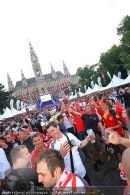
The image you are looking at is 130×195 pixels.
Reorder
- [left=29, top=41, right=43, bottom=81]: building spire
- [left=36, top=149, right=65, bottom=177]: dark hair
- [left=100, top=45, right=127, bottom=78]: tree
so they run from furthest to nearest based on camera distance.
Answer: [left=29, top=41, right=43, bottom=81]: building spire
[left=100, top=45, right=127, bottom=78]: tree
[left=36, top=149, right=65, bottom=177]: dark hair

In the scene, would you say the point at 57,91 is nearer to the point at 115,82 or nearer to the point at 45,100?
the point at 45,100

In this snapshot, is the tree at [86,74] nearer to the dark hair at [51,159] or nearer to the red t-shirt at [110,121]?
the red t-shirt at [110,121]

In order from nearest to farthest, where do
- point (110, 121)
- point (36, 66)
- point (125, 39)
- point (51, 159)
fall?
point (51, 159)
point (110, 121)
point (125, 39)
point (36, 66)

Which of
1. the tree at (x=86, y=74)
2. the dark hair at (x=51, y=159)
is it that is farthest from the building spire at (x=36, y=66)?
the dark hair at (x=51, y=159)

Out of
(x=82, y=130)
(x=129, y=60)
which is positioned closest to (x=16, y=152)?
(x=82, y=130)

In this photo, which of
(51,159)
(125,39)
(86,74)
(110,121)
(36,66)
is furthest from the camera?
→ (36,66)

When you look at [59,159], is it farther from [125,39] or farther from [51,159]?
[125,39]

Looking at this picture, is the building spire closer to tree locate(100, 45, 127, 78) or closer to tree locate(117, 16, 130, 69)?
tree locate(100, 45, 127, 78)

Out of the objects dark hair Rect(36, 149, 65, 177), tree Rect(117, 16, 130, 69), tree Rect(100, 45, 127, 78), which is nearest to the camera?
dark hair Rect(36, 149, 65, 177)

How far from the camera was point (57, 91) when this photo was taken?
197 meters

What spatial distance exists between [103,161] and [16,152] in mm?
5709

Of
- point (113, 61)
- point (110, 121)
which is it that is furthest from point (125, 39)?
point (110, 121)

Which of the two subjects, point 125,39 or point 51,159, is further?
point 125,39

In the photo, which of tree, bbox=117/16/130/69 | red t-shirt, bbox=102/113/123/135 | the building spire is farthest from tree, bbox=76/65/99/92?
red t-shirt, bbox=102/113/123/135
